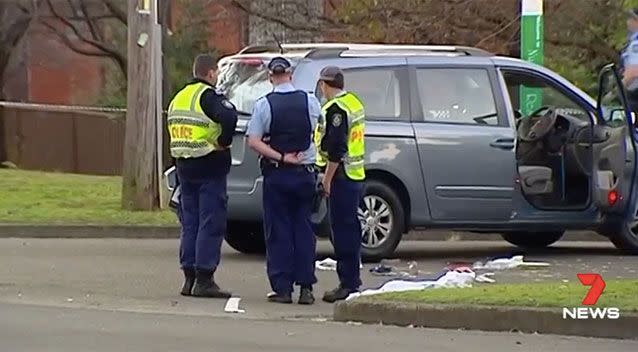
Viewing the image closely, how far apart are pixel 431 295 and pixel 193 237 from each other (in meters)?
2.22

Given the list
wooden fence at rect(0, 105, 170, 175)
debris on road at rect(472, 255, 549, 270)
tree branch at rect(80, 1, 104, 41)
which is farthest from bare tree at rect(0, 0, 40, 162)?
debris on road at rect(472, 255, 549, 270)

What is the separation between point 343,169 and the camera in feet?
37.0

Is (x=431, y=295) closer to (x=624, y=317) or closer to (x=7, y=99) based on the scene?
(x=624, y=317)

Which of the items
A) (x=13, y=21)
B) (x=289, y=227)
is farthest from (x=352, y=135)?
(x=13, y=21)

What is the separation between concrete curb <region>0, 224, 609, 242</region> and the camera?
16.7 meters

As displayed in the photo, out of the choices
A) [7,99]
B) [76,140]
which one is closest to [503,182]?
[76,140]

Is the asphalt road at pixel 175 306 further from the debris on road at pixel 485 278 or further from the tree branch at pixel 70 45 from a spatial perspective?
the tree branch at pixel 70 45

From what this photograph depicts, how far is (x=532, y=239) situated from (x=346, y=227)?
512 cm

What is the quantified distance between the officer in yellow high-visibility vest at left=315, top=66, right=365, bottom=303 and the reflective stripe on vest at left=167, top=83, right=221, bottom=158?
0.81m

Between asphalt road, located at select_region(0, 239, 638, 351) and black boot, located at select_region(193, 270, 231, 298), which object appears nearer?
asphalt road, located at select_region(0, 239, 638, 351)

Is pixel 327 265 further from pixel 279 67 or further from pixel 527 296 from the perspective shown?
pixel 527 296

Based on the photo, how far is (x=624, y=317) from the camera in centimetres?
945

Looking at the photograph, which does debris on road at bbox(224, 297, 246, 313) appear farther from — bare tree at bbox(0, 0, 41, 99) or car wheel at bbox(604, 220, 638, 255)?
bare tree at bbox(0, 0, 41, 99)

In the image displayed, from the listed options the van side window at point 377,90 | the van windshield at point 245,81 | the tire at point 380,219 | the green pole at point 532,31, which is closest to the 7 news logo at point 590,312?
the tire at point 380,219
